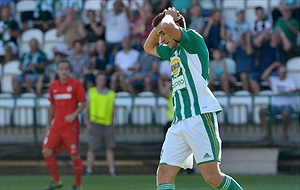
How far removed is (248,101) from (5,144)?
5402mm

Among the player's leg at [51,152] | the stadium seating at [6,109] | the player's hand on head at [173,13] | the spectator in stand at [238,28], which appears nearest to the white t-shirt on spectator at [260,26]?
the spectator in stand at [238,28]

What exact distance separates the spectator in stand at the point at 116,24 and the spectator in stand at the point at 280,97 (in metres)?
3.63

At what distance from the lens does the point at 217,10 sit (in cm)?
1869

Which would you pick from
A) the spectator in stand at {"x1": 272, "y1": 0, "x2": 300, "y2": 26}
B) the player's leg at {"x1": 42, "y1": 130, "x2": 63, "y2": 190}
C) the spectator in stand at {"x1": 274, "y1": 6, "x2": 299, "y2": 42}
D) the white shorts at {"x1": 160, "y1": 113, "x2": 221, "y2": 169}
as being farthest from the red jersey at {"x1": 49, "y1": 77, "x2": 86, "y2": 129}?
the spectator in stand at {"x1": 272, "y1": 0, "x2": 300, "y2": 26}

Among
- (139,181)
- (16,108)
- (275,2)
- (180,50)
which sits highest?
(275,2)

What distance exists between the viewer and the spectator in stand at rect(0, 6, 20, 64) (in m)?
20.1

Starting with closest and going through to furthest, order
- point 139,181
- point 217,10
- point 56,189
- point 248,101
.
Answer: point 56,189 → point 139,181 → point 248,101 → point 217,10

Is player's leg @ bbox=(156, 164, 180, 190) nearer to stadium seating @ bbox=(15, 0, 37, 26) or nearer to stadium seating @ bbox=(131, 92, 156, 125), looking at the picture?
stadium seating @ bbox=(131, 92, 156, 125)

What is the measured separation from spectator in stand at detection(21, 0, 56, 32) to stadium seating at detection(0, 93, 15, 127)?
299cm

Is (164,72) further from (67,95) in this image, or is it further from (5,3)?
(5,3)

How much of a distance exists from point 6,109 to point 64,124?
4.75 m

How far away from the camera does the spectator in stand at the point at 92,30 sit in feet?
63.6

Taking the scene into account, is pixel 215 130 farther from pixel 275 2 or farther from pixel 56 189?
pixel 275 2

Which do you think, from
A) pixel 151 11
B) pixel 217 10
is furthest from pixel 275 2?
pixel 151 11
